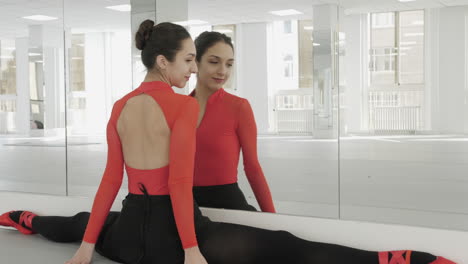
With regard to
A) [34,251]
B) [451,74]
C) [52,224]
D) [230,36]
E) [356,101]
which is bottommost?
[34,251]

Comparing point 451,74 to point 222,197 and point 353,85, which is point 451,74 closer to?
point 353,85

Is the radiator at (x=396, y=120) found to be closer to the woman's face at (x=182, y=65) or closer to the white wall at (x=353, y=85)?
the white wall at (x=353, y=85)

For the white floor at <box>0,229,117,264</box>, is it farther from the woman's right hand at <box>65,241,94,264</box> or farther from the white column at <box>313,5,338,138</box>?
the white column at <box>313,5,338,138</box>

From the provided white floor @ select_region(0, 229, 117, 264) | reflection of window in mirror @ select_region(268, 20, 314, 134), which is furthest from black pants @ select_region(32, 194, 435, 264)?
reflection of window in mirror @ select_region(268, 20, 314, 134)

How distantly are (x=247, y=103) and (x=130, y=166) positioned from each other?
0.75 metres

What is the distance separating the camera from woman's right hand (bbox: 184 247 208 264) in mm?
2476

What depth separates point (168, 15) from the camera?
12.0ft

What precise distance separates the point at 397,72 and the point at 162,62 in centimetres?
126

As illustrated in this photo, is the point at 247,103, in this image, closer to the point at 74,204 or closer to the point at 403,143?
the point at 403,143

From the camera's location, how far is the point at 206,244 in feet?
8.91

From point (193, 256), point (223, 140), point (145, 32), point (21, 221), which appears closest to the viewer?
point (193, 256)

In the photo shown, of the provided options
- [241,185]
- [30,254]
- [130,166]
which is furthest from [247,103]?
[30,254]

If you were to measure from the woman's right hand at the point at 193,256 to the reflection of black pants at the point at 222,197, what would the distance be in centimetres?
76

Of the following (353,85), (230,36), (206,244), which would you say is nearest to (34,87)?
(230,36)
